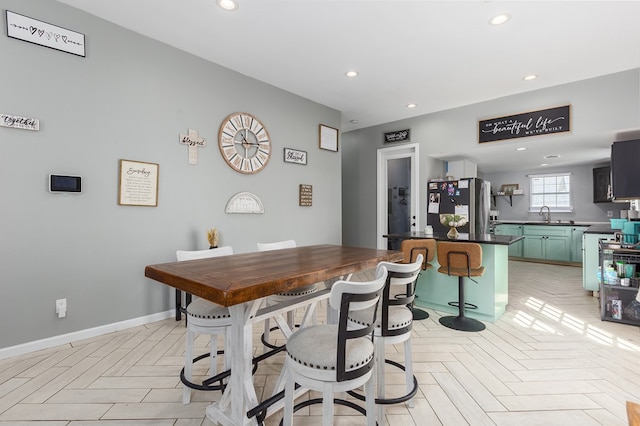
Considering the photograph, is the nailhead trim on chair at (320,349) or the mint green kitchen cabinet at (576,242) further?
the mint green kitchen cabinet at (576,242)

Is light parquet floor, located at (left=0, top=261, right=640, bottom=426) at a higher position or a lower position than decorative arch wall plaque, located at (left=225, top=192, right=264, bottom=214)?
lower

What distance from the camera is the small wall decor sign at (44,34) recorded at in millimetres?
2340

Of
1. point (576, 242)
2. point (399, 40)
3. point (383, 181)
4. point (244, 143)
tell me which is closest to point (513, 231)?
point (576, 242)

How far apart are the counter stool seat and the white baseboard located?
2961 millimetres

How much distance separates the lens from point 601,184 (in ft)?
19.8

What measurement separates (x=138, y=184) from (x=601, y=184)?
316 inches

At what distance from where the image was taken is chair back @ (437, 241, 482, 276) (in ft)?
9.56

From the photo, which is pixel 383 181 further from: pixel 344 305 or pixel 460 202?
pixel 344 305

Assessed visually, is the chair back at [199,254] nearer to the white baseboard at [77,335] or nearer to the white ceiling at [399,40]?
the white baseboard at [77,335]

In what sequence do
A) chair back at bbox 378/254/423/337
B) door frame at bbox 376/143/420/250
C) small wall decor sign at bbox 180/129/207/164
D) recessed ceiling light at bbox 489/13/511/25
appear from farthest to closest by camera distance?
door frame at bbox 376/143/420/250
small wall decor sign at bbox 180/129/207/164
recessed ceiling light at bbox 489/13/511/25
chair back at bbox 378/254/423/337

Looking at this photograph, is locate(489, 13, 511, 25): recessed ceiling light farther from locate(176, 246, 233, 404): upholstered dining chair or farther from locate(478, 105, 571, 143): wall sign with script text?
locate(176, 246, 233, 404): upholstered dining chair

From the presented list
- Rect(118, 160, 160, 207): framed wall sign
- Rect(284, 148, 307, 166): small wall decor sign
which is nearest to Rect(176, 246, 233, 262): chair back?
Rect(118, 160, 160, 207): framed wall sign

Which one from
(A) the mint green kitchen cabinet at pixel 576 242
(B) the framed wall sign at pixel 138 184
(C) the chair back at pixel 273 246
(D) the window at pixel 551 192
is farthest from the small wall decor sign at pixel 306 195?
(D) the window at pixel 551 192

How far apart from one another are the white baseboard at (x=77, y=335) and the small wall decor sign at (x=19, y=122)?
1.72 m
